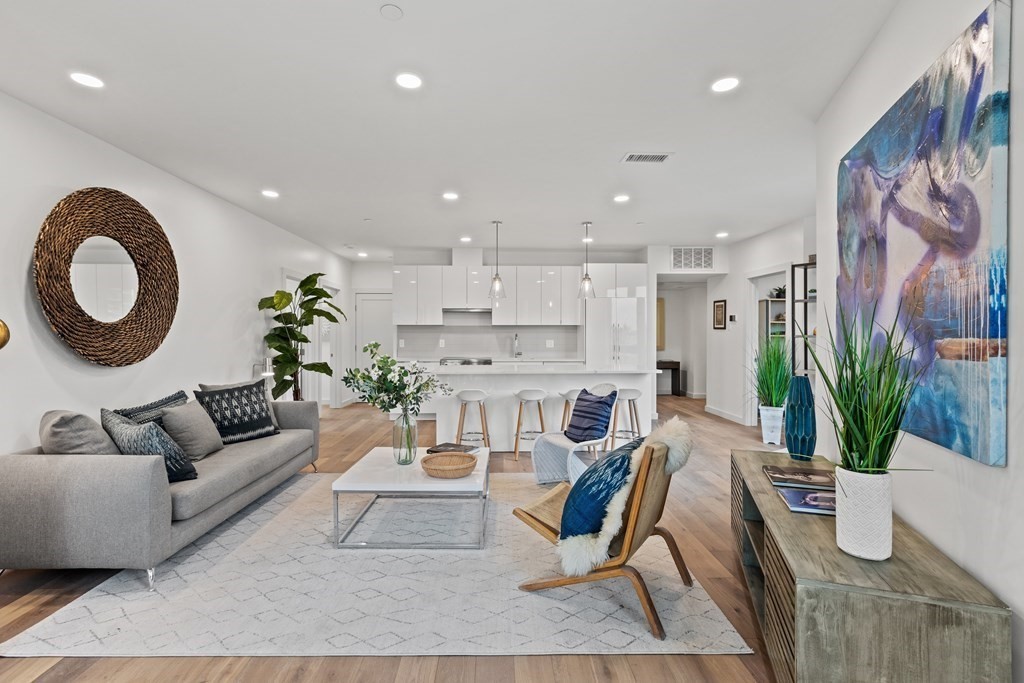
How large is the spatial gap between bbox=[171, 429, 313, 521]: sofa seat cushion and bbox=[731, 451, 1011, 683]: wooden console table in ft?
9.43

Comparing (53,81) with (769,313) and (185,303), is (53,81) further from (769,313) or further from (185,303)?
(769,313)

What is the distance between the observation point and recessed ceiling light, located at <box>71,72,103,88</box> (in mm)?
2582

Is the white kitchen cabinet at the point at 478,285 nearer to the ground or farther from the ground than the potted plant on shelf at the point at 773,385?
farther from the ground

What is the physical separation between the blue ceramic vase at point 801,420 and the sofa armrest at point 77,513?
10.8ft

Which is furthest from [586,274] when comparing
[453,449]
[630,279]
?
[453,449]

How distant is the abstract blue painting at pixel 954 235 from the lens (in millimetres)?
1341

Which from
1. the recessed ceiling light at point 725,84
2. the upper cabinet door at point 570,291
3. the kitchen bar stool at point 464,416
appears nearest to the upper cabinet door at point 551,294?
the upper cabinet door at point 570,291

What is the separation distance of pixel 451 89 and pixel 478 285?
485cm

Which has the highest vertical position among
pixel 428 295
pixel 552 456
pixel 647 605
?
pixel 428 295

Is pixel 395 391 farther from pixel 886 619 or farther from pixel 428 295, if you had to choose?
pixel 428 295

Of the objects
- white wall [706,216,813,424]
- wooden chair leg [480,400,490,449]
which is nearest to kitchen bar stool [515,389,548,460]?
wooden chair leg [480,400,490,449]

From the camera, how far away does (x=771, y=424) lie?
571 cm

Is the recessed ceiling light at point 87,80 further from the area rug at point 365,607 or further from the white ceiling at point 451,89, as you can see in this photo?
the area rug at point 365,607

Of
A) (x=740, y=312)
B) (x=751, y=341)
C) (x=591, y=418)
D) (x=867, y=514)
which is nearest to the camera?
(x=867, y=514)
